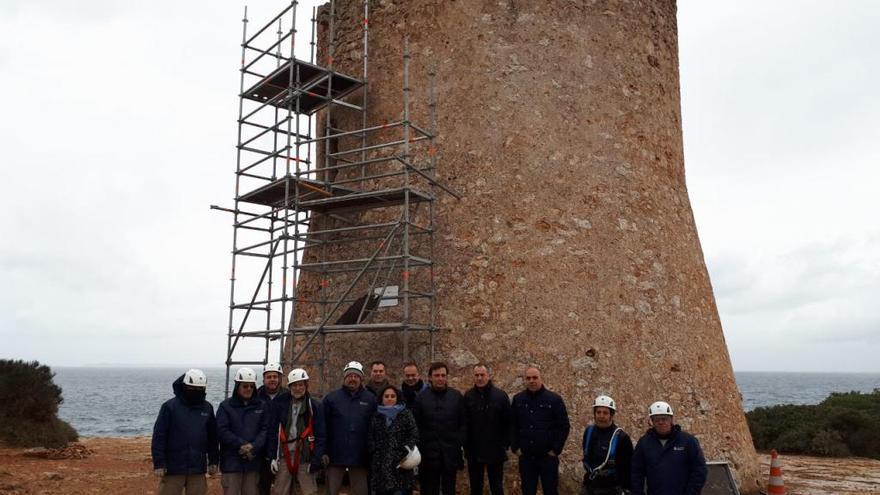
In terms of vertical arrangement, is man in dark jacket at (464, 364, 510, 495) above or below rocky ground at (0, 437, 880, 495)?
above

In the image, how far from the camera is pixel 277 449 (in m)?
6.43

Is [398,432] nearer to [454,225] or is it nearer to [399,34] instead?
[454,225]

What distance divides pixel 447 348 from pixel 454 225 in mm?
1481

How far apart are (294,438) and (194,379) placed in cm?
100

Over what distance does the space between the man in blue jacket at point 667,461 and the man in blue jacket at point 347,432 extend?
2329 mm

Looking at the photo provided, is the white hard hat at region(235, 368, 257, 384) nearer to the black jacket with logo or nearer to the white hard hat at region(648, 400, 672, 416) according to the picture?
the black jacket with logo

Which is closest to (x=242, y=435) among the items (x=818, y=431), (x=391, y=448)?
(x=391, y=448)

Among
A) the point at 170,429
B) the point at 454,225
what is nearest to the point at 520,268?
the point at 454,225

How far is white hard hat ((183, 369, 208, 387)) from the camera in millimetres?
6406

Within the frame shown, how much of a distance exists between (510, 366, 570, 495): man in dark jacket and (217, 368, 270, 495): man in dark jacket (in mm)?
2264

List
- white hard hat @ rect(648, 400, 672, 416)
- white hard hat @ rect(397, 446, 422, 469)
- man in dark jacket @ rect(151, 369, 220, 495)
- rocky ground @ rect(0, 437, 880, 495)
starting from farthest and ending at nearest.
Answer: rocky ground @ rect(0, 437, 880, 495)
man in dark jacket @ rect(151, 369, 220, 495)
white hard hat @ rect(397, 446, 422, 469)
white hard hat @ rect(648, 400, 672, 416)

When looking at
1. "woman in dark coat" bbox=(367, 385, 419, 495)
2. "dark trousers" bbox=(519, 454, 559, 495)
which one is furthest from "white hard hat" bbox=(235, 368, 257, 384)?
"dark trousers" bbox=(519, 454, 559, 495)

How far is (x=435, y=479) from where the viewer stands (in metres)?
6.66

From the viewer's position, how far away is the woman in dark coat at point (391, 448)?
6.25 m
